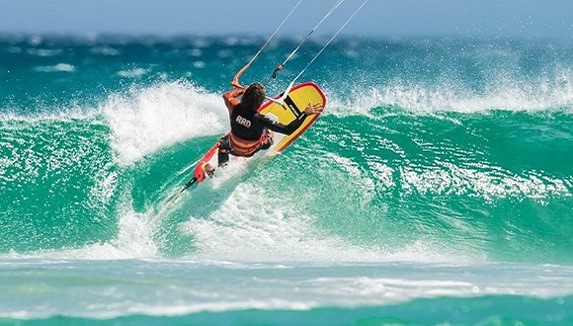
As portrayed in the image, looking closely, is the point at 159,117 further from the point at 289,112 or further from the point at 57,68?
the point at 57,68

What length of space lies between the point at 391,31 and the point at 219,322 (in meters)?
7.39

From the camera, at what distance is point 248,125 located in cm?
691

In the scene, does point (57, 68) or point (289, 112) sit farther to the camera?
point (57, 68)

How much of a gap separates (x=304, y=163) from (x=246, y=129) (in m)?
1.18

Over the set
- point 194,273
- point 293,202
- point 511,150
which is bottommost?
point 194,273

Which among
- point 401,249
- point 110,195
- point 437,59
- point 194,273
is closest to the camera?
point 194,273

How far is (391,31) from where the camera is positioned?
34.2ft

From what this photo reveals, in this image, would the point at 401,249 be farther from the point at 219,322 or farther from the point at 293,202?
the point at 219,322

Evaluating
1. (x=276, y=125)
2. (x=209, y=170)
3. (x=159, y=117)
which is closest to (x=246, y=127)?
(x=276, y=125)

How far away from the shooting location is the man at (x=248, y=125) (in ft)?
22.2

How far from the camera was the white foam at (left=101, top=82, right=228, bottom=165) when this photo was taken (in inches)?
322

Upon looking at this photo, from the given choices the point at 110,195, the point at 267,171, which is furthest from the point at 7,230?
the point at 267,171

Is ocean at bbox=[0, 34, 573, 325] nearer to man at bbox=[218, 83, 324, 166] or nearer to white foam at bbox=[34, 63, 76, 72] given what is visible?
white foam at bbox=[34, 63, 76, 72]

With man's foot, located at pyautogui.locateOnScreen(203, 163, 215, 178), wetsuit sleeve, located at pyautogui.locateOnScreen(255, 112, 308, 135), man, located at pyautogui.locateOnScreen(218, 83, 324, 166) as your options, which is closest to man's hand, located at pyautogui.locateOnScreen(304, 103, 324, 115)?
man, located at pyautogui.locateOnScreen(218, 83, 324, 166)
